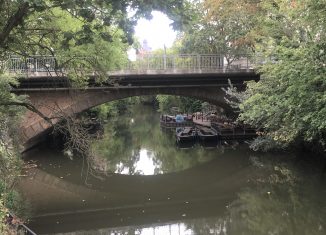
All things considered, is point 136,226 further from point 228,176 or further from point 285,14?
point 285,14

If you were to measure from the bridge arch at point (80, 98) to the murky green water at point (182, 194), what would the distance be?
2.01m

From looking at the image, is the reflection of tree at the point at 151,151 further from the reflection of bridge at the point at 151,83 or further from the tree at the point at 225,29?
the tree at the point at 225,29

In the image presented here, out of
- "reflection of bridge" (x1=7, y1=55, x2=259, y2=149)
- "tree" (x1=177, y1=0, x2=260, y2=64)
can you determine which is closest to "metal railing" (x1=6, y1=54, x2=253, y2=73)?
"reflection of bridge" (x1=7, y1=55, x2=259, y2=149)

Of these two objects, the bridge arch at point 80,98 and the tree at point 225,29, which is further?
the tree at point 225,29

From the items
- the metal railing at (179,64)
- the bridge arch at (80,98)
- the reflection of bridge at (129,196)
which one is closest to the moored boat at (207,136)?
the bridge arch at (80,98)

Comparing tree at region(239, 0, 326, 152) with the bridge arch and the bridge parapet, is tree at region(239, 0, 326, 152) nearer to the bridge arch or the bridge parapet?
the bridge parapet

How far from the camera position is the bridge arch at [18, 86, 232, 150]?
77.8 ft

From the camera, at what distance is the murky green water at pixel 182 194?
13.4m

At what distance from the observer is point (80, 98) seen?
2348 centimetres

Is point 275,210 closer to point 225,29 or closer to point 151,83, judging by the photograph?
point 151,83

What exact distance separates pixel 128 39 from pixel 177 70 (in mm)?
19639

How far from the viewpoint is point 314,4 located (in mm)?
11039

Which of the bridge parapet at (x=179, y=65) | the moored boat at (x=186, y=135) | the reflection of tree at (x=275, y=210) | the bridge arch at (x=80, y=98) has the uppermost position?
the bridge parapet at (x=179, y=65)

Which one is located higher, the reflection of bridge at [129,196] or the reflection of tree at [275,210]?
the reflection of tree at [275,210]
